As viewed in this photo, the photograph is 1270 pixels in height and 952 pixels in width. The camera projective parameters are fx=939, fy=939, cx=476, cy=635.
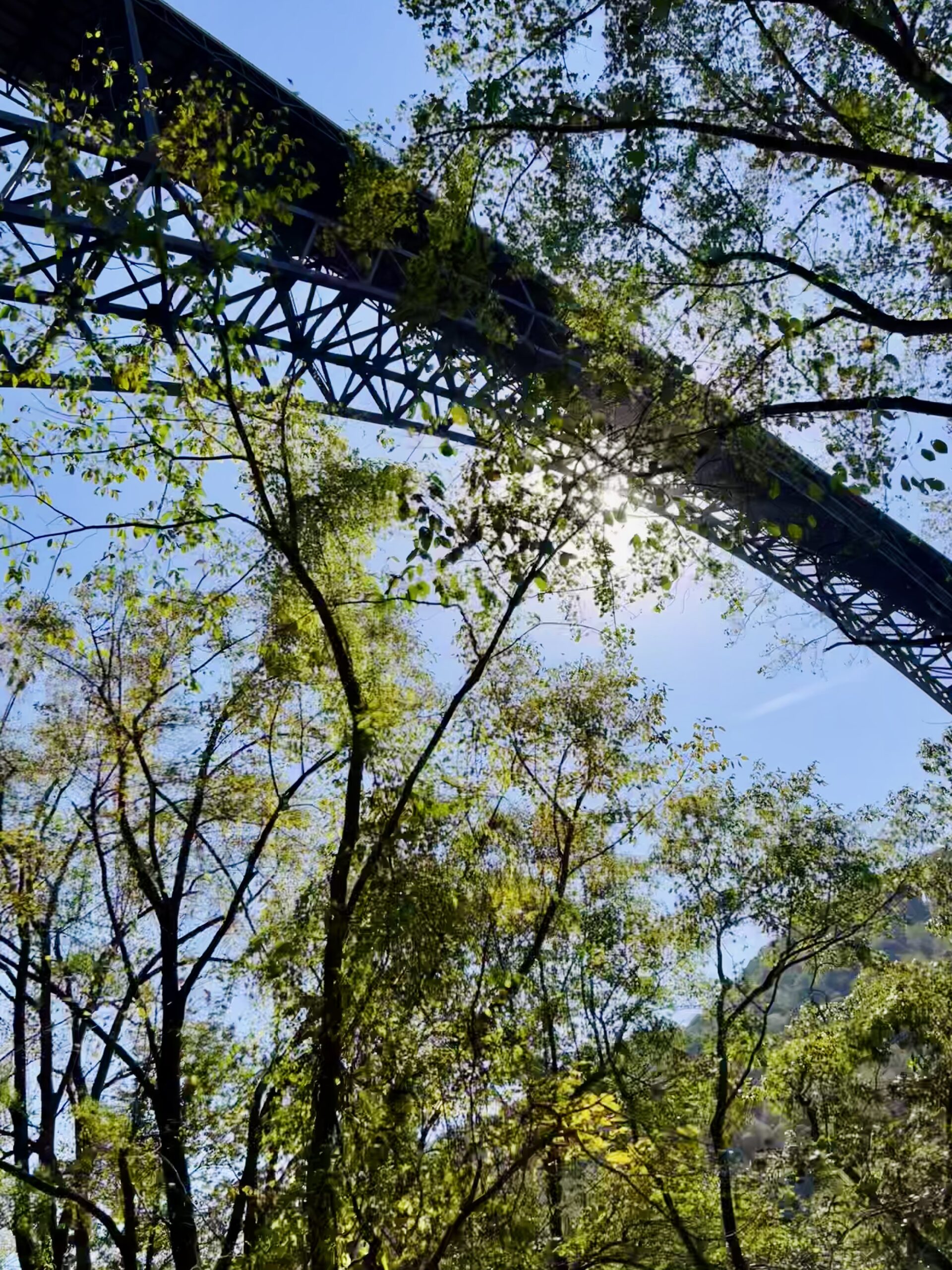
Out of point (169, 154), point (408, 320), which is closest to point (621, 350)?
point (408, 320)

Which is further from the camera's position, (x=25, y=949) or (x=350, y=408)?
(x=350, y=408)

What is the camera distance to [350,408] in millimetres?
16250

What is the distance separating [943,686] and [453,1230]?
2911 cm

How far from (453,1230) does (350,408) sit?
1334 centimetres

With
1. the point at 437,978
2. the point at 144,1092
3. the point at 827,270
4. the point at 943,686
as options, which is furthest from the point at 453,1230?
the point at 943,686

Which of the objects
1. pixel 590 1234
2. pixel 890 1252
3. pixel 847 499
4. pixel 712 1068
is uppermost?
pixel 847 499

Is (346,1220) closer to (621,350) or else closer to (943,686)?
(621,350)

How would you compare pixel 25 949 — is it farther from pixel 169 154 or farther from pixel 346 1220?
pixel 169 154

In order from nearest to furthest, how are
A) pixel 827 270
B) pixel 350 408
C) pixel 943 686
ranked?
pixel 827 270
pixel 350 408
pixel 943 686

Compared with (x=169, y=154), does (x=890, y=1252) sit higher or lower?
lower

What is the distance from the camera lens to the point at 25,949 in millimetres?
10641

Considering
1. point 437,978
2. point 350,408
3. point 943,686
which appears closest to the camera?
point 437,978

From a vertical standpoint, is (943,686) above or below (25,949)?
above

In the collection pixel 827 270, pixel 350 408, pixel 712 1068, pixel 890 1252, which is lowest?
pixel 890 1252
